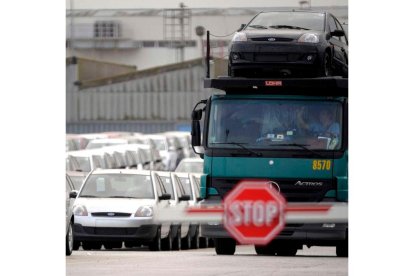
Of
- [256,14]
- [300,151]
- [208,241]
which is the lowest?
[208,241]

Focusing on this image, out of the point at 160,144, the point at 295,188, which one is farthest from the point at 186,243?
the point at 160,144

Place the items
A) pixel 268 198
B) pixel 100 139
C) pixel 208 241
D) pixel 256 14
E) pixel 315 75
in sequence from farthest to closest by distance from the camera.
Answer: pixel 100 139
pixel 208 241
pixel 315 75
pixel 256 14
pixel 268 198

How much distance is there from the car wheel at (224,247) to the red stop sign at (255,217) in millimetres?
3692

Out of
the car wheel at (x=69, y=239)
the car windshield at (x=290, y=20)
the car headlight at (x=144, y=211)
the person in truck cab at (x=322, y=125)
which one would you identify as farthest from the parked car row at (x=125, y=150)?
the car windshield at (x=290, y=20)

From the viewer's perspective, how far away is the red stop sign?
11.3 m

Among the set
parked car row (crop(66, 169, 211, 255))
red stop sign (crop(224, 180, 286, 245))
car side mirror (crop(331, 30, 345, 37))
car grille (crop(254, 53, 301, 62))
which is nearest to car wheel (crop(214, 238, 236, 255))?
parked car row (crop(66, 169, 211, 255))

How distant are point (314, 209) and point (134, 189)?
4586 mm

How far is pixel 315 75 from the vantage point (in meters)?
15.4

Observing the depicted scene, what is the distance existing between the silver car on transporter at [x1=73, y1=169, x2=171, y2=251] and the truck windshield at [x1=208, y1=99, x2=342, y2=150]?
1.68m

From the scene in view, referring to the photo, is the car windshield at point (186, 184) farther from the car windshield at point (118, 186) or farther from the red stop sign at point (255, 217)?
the red stop sign at point (255, 217)

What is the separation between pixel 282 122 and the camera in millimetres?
15578

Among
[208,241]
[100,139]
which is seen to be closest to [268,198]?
[208,241]

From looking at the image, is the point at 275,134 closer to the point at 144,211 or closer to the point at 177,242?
the point at 144,211
